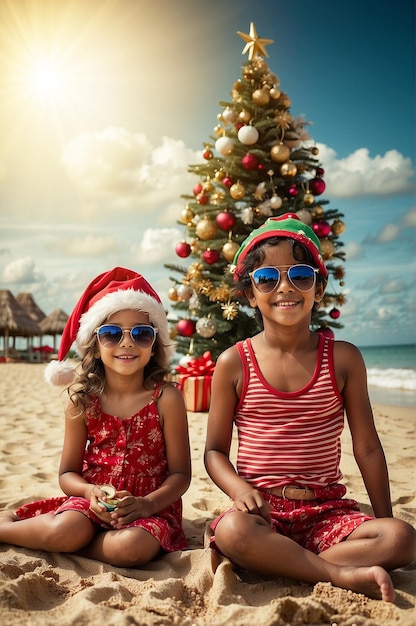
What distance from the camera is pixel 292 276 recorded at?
220 centimetres

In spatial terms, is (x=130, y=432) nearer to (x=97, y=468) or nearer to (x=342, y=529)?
(x=97, y=468)

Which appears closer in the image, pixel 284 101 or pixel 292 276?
pixel 292 276

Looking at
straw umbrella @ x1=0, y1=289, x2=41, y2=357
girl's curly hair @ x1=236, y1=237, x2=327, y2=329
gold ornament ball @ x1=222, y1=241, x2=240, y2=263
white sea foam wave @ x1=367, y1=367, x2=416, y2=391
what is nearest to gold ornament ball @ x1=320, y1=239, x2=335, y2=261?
gold ornament ball @ x1=222, y1=241, x2=240, y2=263

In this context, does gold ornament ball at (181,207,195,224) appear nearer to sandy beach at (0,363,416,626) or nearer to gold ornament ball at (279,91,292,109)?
gold ornament ball at (279,91,292,109)

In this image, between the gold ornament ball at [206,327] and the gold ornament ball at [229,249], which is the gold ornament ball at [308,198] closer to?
the gold ornament ball at [229,249]

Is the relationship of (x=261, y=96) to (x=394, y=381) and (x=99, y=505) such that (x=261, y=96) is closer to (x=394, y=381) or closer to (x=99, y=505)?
(x=99, y=505)

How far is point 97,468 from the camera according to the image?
2.41 m

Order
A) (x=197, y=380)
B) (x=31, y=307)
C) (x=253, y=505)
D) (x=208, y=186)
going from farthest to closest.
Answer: (x=31, y=307) → (x=208, y=186) → (x=197, y=380) → (x=253, y=505)

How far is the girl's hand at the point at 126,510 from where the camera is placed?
2049 millimetres

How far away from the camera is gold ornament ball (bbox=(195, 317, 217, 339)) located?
607cm

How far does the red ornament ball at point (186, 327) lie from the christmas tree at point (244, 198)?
1cm

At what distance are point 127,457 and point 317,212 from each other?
4610 millimetres

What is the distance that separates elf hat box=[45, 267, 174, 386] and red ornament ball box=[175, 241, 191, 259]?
380 cm

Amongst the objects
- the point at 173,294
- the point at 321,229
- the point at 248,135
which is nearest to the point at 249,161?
the point at 248,135
